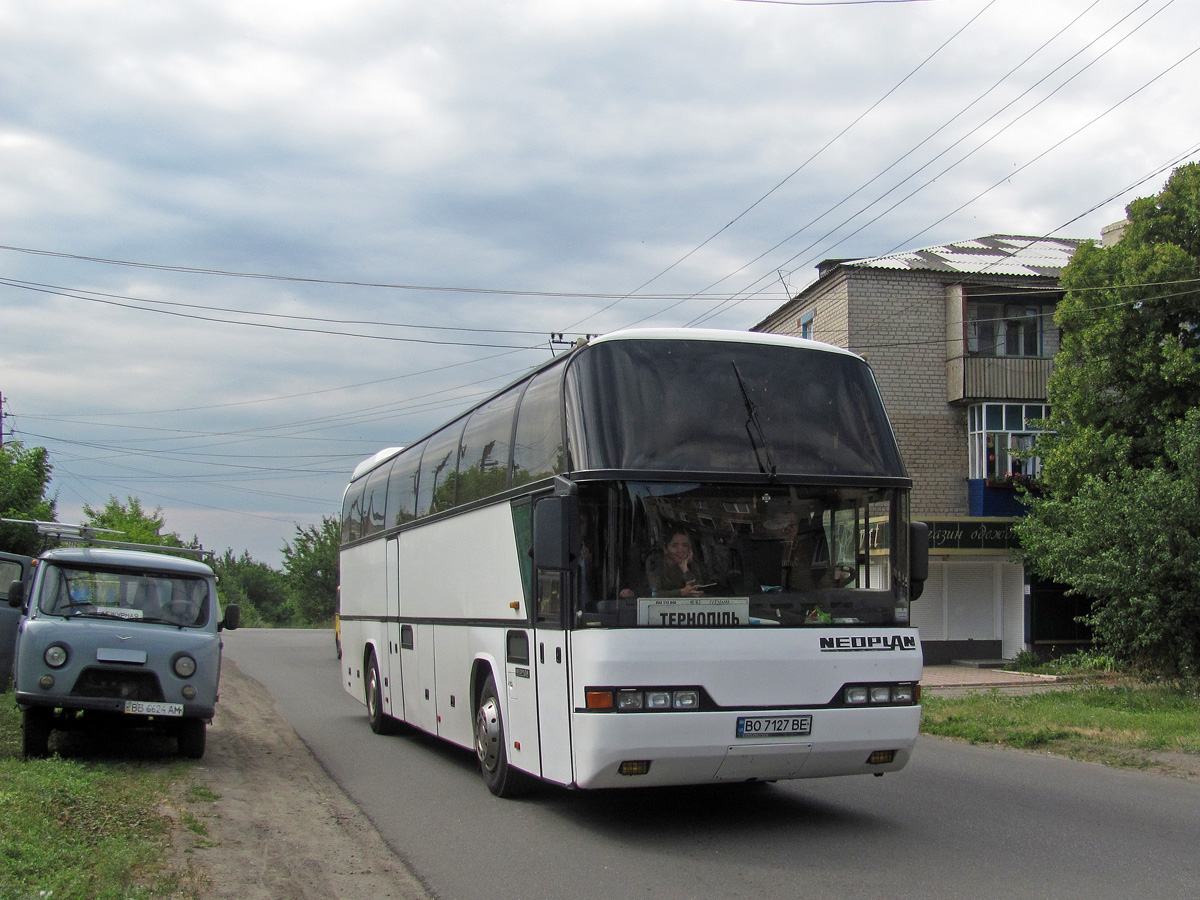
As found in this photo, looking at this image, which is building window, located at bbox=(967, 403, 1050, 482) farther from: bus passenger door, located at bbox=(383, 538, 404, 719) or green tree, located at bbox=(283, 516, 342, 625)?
green tree, located at bbox=(283, 516, 342, 625)

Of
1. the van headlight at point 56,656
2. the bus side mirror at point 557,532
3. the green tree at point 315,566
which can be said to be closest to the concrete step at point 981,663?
the van headlight at point 56,656

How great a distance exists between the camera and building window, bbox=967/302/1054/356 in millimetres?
30406

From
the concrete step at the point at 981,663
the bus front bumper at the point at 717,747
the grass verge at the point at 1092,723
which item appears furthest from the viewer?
the concrete step at the point at 981,663

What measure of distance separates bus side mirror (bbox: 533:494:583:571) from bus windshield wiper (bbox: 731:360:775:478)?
4.22 feet

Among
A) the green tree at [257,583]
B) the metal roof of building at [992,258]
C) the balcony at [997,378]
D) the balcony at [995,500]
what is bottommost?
the green tree at [257,583]

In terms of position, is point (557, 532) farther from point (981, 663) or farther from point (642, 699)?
point (981, 663)

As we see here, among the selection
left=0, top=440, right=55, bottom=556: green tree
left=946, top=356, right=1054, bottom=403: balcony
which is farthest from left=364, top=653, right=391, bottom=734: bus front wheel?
left=946, top=356, right=1054, bottom=403: balcony

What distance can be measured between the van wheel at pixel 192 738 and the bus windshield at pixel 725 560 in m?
5.65

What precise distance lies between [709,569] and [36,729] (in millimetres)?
6965

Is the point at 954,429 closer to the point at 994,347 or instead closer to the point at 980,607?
the point at 994,347

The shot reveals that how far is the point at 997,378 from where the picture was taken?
1184 inches

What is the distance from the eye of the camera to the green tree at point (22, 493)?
22.7 metres

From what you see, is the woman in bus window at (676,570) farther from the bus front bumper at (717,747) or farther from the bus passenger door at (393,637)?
the bus passenger door at (393,637)

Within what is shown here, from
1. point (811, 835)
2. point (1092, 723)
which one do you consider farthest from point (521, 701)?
point (1092, 723)
